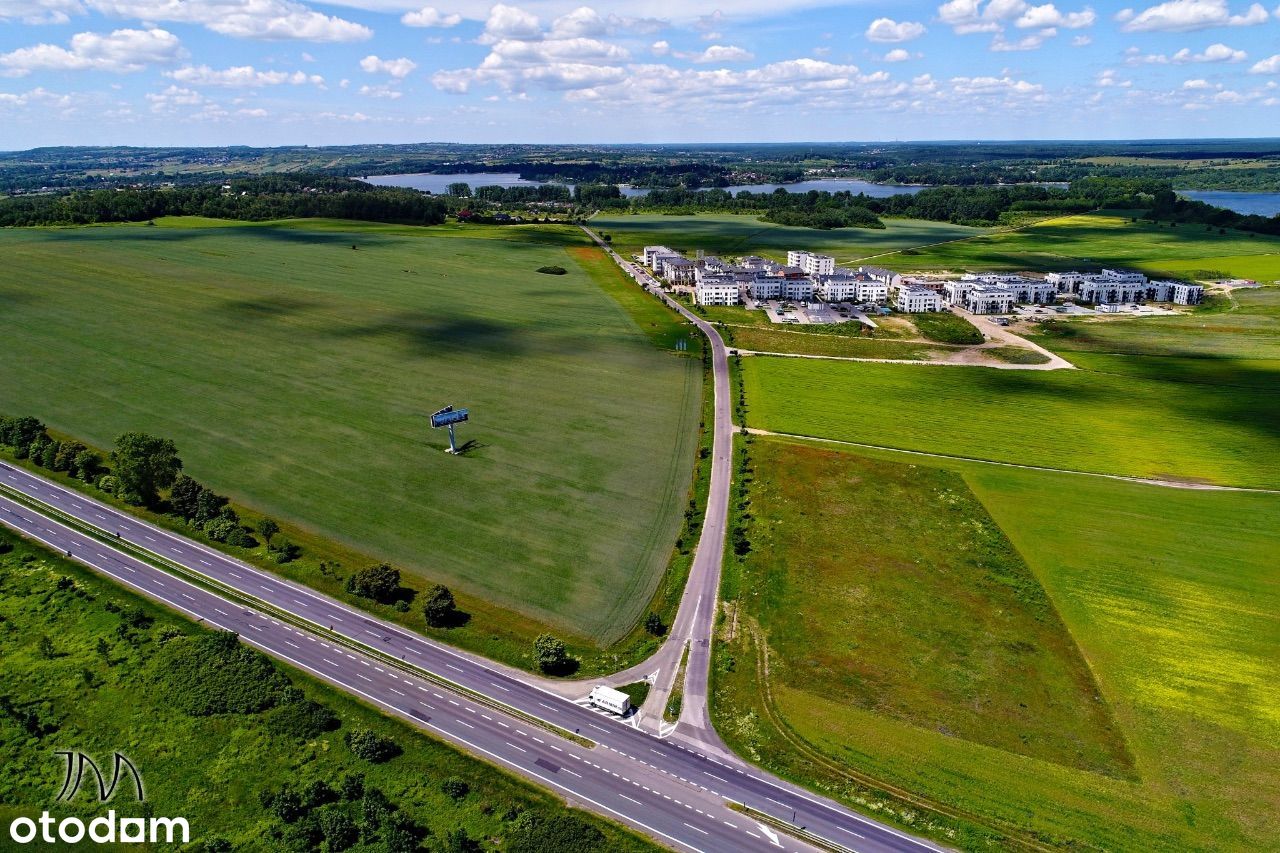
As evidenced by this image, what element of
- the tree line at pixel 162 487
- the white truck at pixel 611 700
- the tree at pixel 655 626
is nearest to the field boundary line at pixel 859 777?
the tree at pixel 655 626

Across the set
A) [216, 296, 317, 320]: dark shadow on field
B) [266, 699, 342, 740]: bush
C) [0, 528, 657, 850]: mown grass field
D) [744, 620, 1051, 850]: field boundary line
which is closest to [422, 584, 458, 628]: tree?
[0, 528, 657, 850]: mown grass field

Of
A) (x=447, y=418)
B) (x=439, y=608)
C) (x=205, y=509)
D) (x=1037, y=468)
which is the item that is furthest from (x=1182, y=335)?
(x=205, y=509)

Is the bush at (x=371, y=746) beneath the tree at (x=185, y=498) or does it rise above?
beneath

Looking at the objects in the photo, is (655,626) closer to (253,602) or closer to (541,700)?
(541,700)

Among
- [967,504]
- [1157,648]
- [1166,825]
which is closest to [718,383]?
[967,504]

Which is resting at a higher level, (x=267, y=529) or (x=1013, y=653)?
(x=267, y=529)

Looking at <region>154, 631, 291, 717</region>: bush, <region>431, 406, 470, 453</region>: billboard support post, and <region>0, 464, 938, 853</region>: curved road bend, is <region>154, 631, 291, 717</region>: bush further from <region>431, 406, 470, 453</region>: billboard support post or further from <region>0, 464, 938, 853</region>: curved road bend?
<region>431, 406, 470, 453</region>: billboard support post

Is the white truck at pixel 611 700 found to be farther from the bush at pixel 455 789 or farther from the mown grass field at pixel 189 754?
the bush at pixel 455 789
